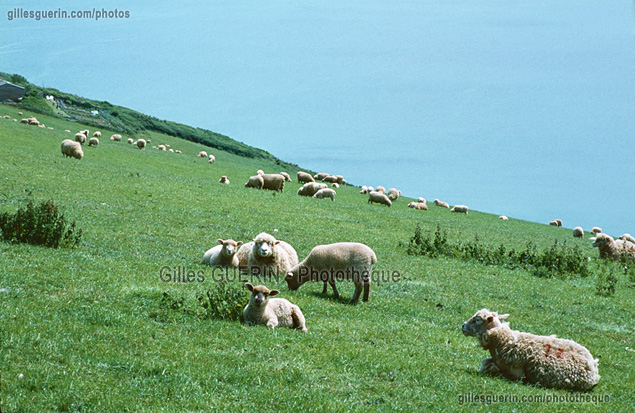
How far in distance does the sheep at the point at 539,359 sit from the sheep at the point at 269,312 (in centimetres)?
333

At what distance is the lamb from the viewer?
13422 millimetres

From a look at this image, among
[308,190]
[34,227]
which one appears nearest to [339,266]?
[34,227]

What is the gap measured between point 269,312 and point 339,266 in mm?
3091

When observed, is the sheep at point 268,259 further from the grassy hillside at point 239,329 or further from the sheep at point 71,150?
the sheep at point 71,150

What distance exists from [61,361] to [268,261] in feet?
26.2

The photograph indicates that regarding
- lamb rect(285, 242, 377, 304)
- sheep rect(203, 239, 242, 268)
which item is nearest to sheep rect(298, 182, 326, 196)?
sheep rect(203, 239, 242, 268)

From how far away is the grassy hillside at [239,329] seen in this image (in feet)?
24.9

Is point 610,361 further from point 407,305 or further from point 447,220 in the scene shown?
point 447,220

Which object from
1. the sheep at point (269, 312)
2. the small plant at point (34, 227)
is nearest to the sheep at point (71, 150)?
the small plant at point (34, 227)

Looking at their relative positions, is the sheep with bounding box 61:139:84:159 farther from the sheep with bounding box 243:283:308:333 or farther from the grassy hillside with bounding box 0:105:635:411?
the sheep with bounding box 243:283:308:333

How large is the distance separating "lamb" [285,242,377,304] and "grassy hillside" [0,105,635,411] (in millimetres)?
490

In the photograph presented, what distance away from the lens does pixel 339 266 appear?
44.6 feet

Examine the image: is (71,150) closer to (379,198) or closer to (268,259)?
(379,198)

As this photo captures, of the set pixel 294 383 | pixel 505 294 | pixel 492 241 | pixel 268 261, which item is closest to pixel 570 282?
pixel 505 294
